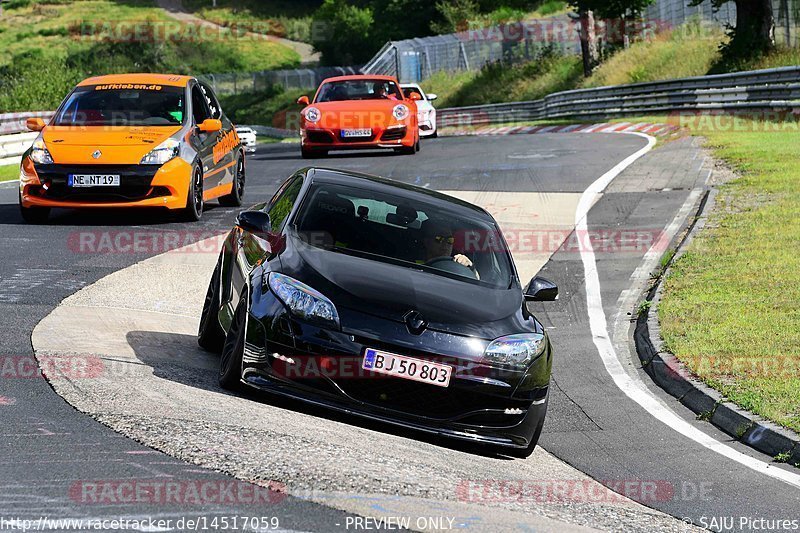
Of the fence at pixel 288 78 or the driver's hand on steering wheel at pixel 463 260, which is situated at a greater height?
the driver's hand on steering wheel at pixel 463 260

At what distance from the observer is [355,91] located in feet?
81.0

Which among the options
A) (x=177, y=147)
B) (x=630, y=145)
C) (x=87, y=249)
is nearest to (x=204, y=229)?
(x=177, y=147)

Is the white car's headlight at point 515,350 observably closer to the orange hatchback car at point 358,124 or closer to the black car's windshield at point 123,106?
the black car's windshield at point 123,106

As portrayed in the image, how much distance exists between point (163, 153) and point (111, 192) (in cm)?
72

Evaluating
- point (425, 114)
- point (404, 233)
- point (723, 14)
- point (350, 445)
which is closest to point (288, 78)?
point (723, 14)

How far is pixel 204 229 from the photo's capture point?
14484mm

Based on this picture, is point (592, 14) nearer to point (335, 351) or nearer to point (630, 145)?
point (630, 145)

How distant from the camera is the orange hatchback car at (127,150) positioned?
13.6 meters

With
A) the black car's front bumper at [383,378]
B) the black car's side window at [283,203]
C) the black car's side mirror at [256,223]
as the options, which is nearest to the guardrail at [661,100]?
the black car's side window at [283,203]

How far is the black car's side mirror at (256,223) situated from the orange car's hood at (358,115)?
15918 millimetres

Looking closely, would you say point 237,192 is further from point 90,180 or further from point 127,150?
point 90,180

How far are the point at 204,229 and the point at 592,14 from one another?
1525 inches

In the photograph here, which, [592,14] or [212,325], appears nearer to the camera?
[212,325]

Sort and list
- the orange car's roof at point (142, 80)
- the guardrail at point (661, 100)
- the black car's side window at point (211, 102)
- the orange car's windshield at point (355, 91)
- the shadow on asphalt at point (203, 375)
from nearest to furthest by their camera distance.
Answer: the shadow on asphalt at point (203, 375)
the orange car's roof at point (142, 80)
the black car's side window at point (211, 102)
the orange car's windshield at point (355, 91)
the guardrail at point (661, 100)
